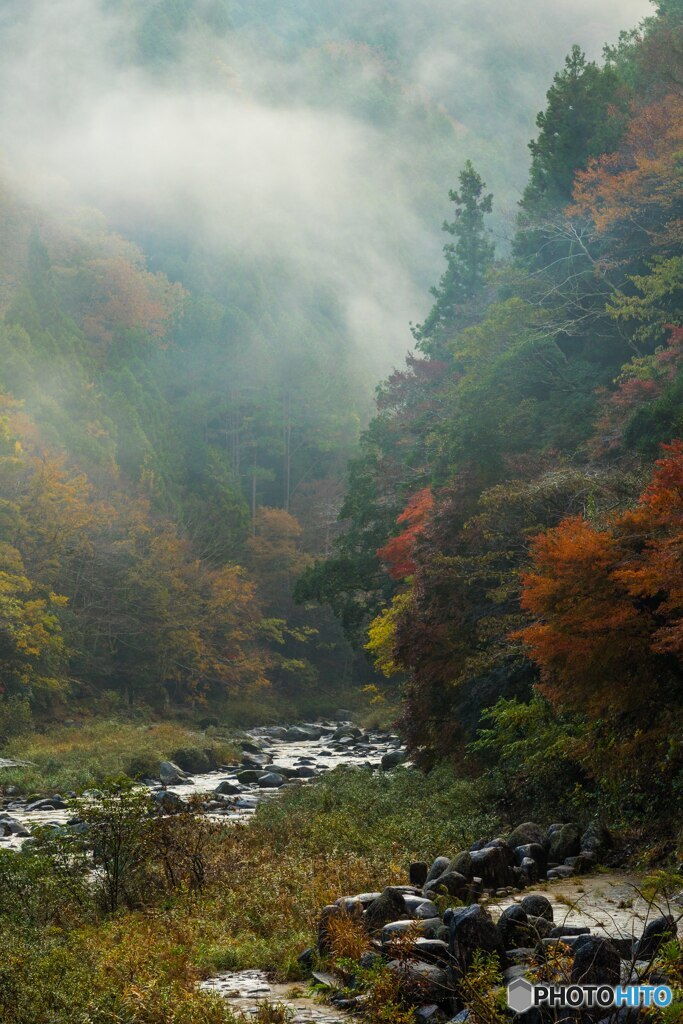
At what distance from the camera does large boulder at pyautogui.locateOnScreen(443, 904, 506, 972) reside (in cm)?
746

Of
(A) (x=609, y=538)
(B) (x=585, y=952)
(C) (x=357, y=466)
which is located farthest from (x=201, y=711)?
(B) (x=585, y=952)

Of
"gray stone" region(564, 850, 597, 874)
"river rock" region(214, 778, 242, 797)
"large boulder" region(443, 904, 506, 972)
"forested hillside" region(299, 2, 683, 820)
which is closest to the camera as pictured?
"large boulder" region(443, 904, 506, 972)

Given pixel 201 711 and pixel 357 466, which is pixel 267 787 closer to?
pixel 357 466

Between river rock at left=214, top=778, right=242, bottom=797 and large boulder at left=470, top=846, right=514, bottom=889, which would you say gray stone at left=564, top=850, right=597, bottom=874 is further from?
river rock at left=214, top=778, right=242, bottom=797

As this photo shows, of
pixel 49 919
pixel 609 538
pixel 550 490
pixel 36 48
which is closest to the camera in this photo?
pixel 49 919

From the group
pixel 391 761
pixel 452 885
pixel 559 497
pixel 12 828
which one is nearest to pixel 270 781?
pixel 391 761

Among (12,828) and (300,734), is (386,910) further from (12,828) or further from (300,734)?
(300,734)

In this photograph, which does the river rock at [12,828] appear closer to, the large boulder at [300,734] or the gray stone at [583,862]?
the gray stone at [583,862]

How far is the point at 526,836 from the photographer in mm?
13023

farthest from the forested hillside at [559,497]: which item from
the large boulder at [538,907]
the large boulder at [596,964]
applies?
the large boulder at [596,964]

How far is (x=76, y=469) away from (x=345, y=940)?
43.5 metres

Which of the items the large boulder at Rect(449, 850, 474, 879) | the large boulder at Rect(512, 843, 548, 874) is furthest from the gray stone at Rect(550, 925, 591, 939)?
the large boulder at Rect(512, 843, 548, 874)

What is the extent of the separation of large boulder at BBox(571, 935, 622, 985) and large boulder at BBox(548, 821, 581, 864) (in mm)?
6227

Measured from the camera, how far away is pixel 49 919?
36.2ft
